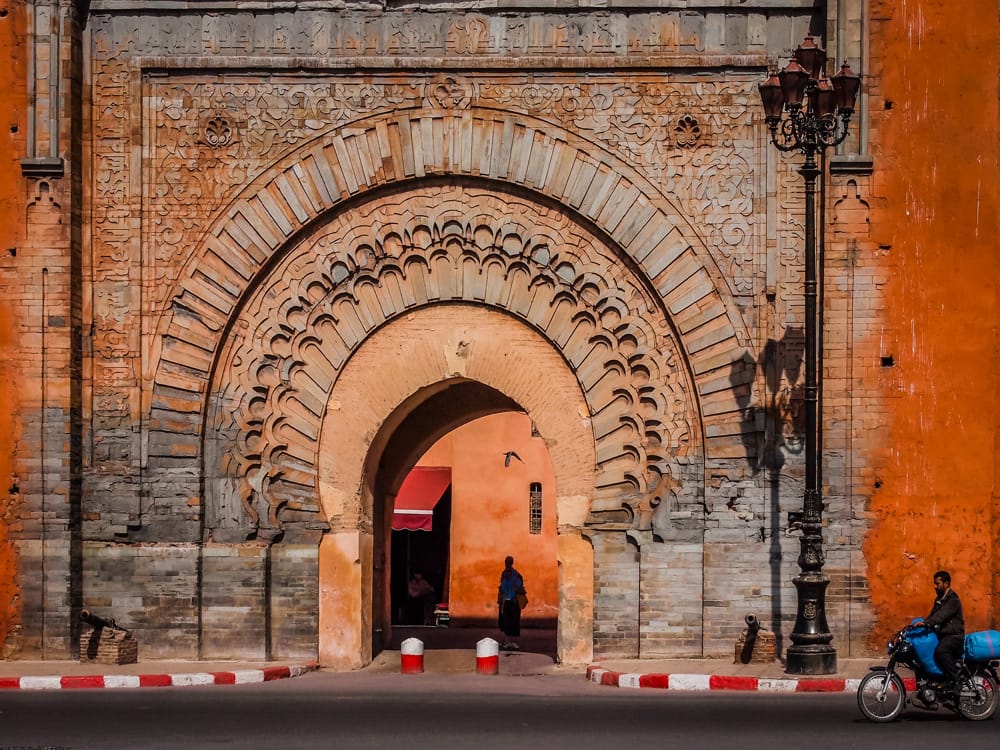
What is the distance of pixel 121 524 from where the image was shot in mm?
15766

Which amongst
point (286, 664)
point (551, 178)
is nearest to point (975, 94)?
point (551, 178)

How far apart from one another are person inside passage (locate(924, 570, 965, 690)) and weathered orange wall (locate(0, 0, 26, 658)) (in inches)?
310

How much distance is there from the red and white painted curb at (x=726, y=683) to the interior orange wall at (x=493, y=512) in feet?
35.6

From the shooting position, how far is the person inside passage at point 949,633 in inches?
467

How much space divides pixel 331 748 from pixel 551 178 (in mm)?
6602

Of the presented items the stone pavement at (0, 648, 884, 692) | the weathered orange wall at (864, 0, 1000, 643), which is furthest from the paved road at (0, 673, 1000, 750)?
the weathered orange wall at (864, 0, 1000, 643)

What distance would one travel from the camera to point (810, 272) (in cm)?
1407

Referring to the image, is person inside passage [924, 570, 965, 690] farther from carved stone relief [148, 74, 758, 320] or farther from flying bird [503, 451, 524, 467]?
flying bird [503, 451, 524, 467]

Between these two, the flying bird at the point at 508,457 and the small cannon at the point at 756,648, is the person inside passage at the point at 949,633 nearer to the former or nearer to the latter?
the small cannon at the point at 756,648

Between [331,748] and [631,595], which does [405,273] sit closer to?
[631,595]

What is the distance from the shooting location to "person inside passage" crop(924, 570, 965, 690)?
11.9 m

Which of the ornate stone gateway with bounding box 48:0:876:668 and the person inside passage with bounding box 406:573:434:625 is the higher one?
the ornate stone gateway with bounding box 48:0:876:668

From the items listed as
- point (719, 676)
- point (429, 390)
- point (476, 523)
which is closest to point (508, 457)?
point (476, 523)

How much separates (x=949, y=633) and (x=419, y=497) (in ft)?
46.5
